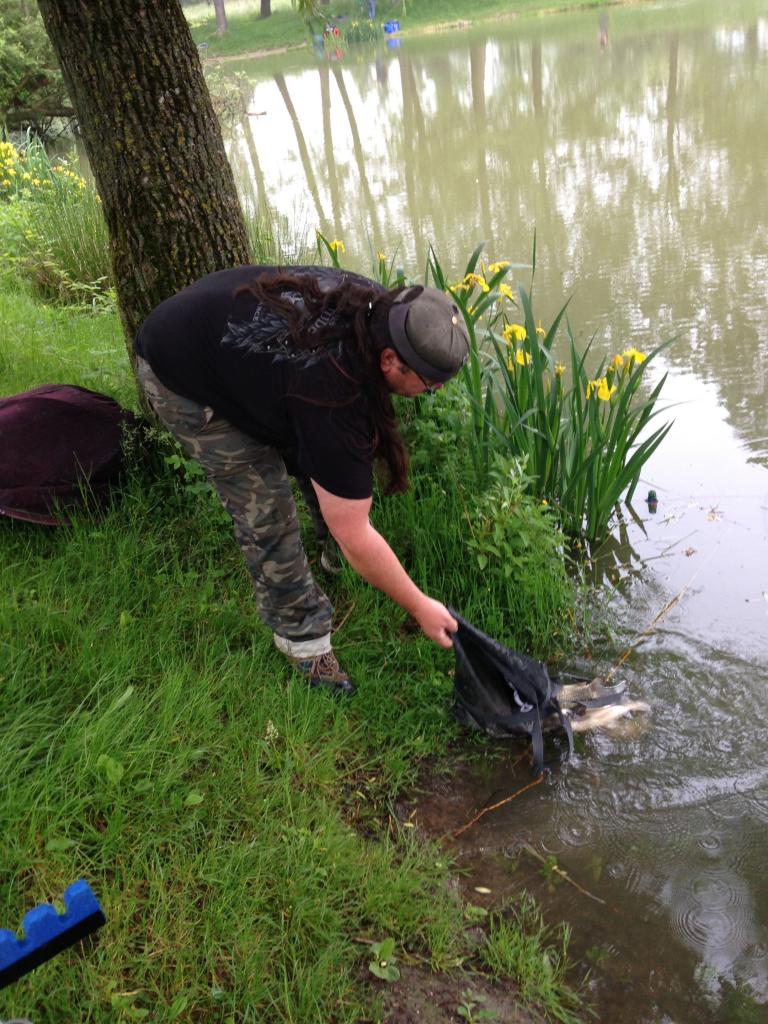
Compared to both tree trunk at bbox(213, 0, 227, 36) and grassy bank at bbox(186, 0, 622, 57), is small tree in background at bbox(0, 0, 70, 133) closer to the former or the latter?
grassy bank at bbox(186, 0, 622, 57)

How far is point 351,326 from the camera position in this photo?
1946 mm

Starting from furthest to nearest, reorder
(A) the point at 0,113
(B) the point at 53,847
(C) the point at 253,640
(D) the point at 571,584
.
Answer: (A) the point at 0,113, (D) the point at 571,584, (C) the point at 253,640, (B) the point at 53,847

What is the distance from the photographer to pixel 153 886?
1940 mm

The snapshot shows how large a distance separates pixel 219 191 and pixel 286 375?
1.42m

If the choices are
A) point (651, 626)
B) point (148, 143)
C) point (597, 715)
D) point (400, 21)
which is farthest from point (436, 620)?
point (400, 21)

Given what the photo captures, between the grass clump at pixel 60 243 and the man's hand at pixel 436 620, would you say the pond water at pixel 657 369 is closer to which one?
the man's hand at pixel 436 620

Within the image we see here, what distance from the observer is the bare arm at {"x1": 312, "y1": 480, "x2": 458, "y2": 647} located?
202 cm

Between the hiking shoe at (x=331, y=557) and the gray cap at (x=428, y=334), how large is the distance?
1.44 meters

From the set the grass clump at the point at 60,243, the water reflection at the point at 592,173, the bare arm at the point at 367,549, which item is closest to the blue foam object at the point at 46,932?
the bare arm at the point at 367,549

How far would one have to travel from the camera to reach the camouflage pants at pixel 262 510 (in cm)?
241

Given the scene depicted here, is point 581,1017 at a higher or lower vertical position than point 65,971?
lower

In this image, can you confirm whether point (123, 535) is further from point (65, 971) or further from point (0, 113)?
point (0, 113)

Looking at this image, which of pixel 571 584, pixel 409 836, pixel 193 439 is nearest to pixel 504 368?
pixel 571 584

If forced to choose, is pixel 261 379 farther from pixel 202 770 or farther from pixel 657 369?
pixel 657 369
